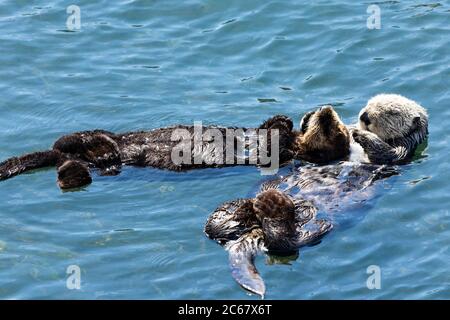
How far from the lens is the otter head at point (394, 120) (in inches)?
327

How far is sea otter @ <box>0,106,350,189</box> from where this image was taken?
799 cm

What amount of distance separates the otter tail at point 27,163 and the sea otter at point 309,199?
1.67 meters

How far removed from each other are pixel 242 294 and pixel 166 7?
5456mm

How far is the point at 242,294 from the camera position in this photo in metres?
6.42

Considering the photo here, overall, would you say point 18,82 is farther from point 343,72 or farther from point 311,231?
point 311,231

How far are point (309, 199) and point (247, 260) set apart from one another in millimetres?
993

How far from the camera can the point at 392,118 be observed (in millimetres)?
8312

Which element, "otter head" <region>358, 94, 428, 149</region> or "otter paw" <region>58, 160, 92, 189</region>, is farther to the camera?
"otter head" <region>358, 94, 428, 149</region>
